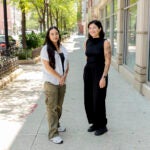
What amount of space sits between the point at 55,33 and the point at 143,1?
14.3ft

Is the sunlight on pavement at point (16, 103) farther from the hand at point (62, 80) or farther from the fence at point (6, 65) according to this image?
the hand at point (62, 80)

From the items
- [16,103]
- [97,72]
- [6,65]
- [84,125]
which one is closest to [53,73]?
[97,72]

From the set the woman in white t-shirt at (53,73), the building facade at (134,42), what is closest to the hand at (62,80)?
the woman in white t-shirt at (53,73)

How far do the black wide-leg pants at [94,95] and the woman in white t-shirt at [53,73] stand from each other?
44 centimetres

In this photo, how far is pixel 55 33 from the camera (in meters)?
4.75

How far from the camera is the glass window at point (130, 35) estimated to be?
33.8 feet

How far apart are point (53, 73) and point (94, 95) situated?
88cm

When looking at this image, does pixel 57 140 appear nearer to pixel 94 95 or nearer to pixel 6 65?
pixel 94 95

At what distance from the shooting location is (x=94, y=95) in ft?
17.0

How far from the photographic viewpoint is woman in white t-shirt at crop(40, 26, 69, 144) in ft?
15.5

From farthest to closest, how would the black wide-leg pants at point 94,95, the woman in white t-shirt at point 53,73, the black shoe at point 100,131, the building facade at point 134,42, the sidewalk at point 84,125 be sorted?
the building facade at point 134,42 < the black shoe at point 100,131 < the black wide-leg pants at point 94,95 < the sidewalk at point 84,125 < the woman in white t-shirt at point 53,73

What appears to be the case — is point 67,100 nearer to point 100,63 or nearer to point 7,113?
point 7,113

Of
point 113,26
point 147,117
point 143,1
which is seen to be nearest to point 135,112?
point 147,117

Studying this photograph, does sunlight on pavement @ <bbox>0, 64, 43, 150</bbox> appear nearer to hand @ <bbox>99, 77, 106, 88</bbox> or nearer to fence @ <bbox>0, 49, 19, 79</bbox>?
fence @ <bbox>0, 49, 19, 79</bbox>
